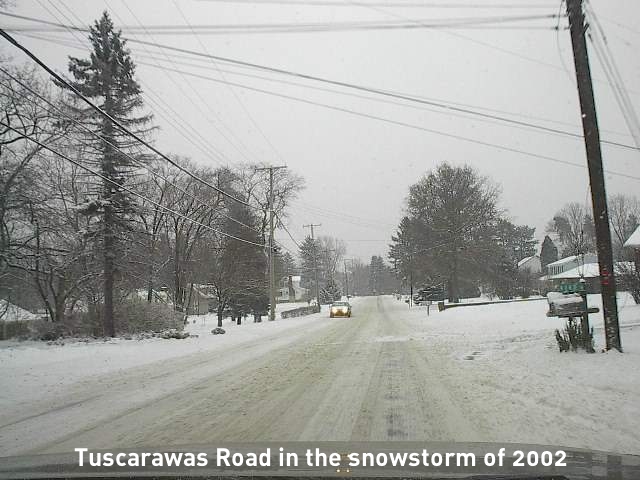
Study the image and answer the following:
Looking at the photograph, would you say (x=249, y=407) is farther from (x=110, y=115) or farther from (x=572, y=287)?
(x=110, y=115)

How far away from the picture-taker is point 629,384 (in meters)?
6.79

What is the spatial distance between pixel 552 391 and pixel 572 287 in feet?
13.0

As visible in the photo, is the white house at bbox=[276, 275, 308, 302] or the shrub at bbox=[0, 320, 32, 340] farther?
the white house at bbox=[276, 275, 308, 302]

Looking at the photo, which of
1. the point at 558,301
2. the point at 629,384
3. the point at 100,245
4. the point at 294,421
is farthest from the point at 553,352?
the point at 100,245

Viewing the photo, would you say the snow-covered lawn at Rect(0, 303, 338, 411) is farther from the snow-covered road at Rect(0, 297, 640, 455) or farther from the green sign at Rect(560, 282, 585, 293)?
the green sign at Rect(560, 282, 585, 293)

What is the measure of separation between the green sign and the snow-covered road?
135cm

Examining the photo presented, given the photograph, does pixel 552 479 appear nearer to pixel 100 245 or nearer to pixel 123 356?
pixel 123 356

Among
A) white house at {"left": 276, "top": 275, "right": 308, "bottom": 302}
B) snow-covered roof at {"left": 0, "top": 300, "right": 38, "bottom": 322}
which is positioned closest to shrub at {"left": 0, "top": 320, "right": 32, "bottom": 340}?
snow-covered roof at {"left": 0, "top": 300, "right": 38, "bottom": 322}

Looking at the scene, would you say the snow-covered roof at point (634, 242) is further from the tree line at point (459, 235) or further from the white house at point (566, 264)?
the white house at point (566, 264)

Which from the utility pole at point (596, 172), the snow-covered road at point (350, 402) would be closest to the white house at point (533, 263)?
the snow-covered road at point (350, 402)

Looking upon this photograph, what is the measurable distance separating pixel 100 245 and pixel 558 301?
721 inches

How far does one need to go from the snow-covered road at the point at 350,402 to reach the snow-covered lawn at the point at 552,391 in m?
0.02

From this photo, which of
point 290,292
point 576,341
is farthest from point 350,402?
point 290,292

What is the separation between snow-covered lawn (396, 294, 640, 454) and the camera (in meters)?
4.98
